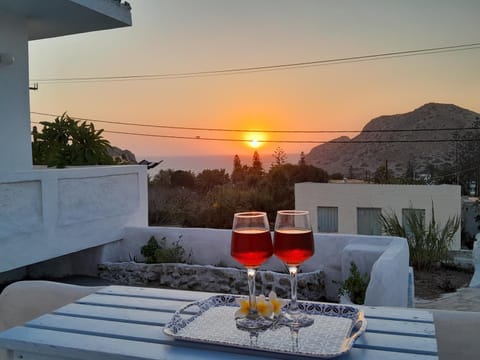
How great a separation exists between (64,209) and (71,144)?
→ 1.73 meters

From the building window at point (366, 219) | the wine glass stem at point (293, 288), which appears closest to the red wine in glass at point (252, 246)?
the wine glass stem at point (293, 288)

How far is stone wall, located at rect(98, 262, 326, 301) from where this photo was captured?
17.4ft

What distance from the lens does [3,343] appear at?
164cm

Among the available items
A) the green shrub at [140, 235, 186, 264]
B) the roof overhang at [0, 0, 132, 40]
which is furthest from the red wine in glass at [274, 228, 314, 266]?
the roof overhang at [0, 0, 132, 40]

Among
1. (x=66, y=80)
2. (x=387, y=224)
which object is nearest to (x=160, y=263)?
(x=387, y=224)

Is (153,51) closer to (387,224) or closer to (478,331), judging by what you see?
(387,224)

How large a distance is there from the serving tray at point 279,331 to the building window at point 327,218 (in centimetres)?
1369

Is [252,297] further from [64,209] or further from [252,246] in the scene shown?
[64,209]

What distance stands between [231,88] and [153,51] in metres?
Result: 3.70

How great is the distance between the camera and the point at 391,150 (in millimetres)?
19719

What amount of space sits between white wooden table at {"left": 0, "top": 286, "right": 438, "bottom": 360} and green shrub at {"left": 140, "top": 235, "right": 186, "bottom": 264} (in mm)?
4269

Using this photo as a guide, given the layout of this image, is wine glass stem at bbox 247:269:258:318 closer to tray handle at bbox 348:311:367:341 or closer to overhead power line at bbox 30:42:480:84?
tray handle at bbox 348:311:367:341

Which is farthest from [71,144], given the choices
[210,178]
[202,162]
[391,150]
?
[391,150]

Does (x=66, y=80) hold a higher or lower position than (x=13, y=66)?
higher
